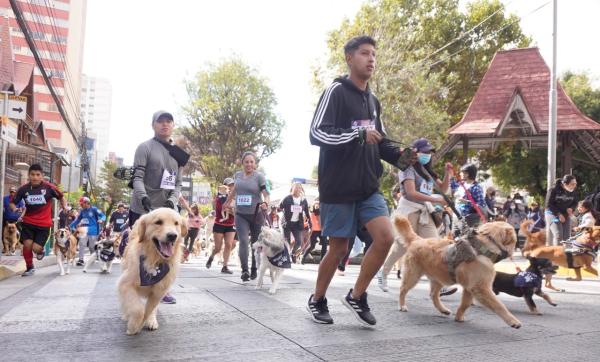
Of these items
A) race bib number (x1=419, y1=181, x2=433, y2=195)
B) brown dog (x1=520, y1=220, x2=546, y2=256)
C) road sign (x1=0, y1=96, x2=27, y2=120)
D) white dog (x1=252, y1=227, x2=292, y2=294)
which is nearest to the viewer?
race bib number (x1=419, y1=181, x2=433, y2=195)

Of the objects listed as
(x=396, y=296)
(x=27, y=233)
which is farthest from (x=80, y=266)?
(x=396, y=296)

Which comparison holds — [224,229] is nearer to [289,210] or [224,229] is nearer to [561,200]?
[289,210]

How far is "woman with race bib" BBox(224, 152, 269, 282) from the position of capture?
7.97 m

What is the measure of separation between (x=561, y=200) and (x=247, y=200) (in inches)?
273

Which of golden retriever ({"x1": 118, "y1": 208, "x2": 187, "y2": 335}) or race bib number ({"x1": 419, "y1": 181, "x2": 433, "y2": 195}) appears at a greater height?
race bib number ({"x1": 419, "y1": 181, "x2": 433, "y2": 195})

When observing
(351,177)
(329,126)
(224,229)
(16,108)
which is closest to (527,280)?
(351,177)

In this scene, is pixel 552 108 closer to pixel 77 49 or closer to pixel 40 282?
pixel 40 282

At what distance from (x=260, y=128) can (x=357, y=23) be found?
18261 millimetres

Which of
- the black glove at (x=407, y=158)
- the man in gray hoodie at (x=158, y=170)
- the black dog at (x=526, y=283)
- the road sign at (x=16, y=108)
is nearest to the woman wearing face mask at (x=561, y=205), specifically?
the black dog at (x=526, y=283)

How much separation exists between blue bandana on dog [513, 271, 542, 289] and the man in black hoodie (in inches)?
81.3

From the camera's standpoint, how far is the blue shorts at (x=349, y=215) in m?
4.08

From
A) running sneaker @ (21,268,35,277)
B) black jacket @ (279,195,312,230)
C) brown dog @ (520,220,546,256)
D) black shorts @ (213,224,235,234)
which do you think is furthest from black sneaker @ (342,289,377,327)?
black jacket @ (279,195,312,230)

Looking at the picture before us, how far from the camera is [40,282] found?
7984 mm

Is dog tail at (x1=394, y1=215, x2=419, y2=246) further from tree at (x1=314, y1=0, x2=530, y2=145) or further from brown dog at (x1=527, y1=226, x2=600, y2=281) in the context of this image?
tree at (x1=314, y1=0, x2=530, y2=145)
